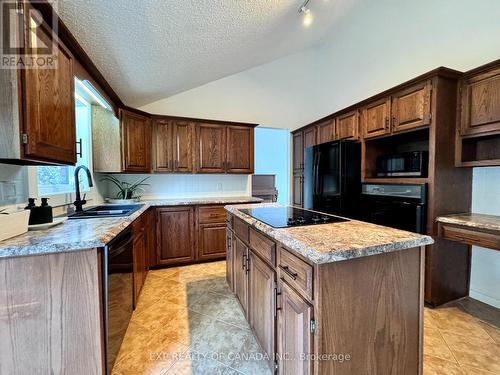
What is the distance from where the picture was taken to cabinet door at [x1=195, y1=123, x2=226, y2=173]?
344cm

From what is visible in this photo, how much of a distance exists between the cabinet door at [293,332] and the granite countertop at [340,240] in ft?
0.81

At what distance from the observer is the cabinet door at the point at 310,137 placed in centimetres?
386

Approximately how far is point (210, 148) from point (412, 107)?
2612 millimetres

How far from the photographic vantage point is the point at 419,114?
215 centimetres

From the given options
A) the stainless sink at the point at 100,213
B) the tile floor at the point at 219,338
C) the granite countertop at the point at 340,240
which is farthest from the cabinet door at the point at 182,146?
the granite countertop at the point at 340,240

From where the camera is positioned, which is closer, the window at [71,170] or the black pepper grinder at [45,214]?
the black pepper grinder at [45,214]

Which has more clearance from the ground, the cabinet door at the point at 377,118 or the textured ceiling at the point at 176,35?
the textured ceiling at the point at 176,35

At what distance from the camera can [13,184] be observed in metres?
1.44

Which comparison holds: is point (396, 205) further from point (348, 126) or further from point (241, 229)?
point (241, 229)

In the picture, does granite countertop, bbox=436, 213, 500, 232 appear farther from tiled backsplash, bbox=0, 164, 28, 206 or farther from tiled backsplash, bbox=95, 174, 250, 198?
tiled backsplash, bbox=0, 164, 28, 206

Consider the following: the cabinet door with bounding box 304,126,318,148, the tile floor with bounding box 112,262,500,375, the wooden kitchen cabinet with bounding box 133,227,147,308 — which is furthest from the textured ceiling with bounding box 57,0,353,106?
the tile floor with bounding box 112,262,500,375

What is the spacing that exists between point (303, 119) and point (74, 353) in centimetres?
463

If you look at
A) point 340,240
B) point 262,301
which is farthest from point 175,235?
point 340,240

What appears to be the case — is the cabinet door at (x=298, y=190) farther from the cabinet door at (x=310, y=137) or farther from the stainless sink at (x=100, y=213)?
the stainless sink at (x=100, y=213)
